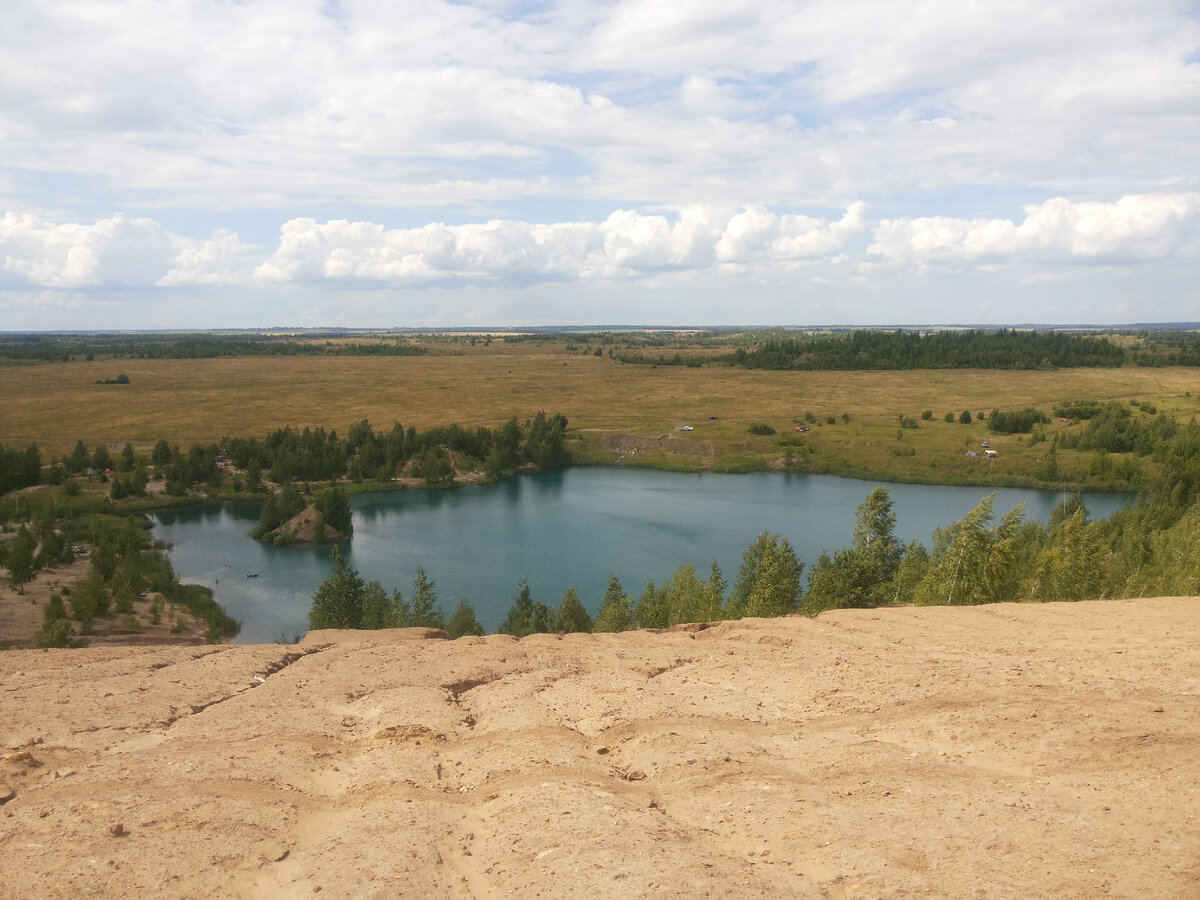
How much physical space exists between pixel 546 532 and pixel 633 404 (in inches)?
2370

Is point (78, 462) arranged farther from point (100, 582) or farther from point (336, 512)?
point (100, 582)

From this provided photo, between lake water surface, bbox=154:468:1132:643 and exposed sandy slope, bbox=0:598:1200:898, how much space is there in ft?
97.7

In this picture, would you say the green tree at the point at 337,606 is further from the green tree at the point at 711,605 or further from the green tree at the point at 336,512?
the green tree at the point at 336,512

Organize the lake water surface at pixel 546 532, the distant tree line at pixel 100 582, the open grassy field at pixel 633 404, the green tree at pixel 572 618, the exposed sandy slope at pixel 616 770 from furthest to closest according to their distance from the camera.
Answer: the open grassy field at pixel 633 404 < the lake water surface at pixel 546 532 < the distant tree line at pixel 100 582 < the green tree at pixel 572 618 < the exposed sandy slope at pixel 616 770

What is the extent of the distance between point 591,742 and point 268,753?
13.2 feet

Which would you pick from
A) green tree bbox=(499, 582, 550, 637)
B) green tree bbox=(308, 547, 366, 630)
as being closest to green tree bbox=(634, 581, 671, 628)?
green tree bbox=(499, 582, 550, 637)

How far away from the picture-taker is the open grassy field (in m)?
88.2

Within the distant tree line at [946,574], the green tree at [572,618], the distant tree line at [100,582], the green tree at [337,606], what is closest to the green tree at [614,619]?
the distant tree line at [946,574]

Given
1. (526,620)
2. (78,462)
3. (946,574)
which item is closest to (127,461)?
(78,462)

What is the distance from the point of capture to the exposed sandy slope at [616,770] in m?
6.56

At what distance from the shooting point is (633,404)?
4724 inches

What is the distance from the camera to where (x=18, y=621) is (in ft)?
115

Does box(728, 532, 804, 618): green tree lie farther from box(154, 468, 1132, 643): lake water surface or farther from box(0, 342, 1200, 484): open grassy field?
box(0, 342, 1200, 484): open grassy field

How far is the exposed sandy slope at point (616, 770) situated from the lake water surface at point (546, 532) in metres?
29.8
